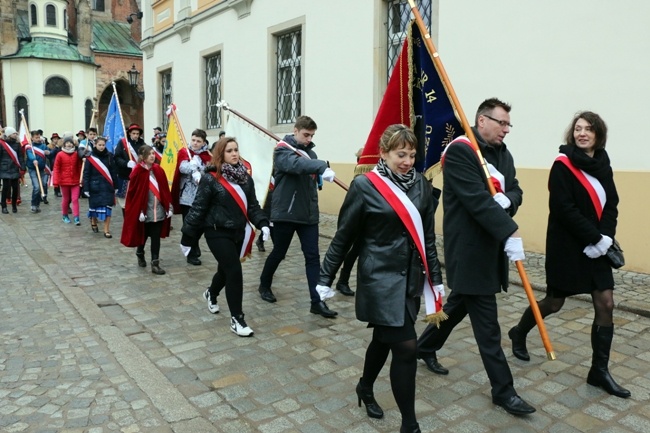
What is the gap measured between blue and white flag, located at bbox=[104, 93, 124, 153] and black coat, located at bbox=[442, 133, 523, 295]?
821cm

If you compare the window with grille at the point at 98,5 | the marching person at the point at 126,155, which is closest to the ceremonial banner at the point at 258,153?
the marching person at the point at 126,155

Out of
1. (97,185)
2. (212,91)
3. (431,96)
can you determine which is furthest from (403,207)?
(212,91)

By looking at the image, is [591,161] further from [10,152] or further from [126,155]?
[10,152]

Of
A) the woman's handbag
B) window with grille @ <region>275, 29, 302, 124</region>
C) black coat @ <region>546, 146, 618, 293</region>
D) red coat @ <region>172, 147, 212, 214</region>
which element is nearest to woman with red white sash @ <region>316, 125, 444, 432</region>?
black coat @ <region>546, 146, 618, 293</region>

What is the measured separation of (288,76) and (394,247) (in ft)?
37.0

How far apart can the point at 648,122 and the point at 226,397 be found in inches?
231

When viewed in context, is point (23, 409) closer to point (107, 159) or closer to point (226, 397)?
point (226, 397)

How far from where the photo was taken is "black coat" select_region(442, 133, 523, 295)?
3.59m

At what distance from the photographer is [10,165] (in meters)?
13.6

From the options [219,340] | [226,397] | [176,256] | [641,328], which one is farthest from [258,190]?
[641,328]

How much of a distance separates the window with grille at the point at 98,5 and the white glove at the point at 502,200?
A: 4844cm

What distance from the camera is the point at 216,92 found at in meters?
17.3

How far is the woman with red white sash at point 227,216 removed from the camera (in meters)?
5.26

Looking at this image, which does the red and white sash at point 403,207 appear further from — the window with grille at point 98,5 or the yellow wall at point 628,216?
the window with grille at point 98,5
